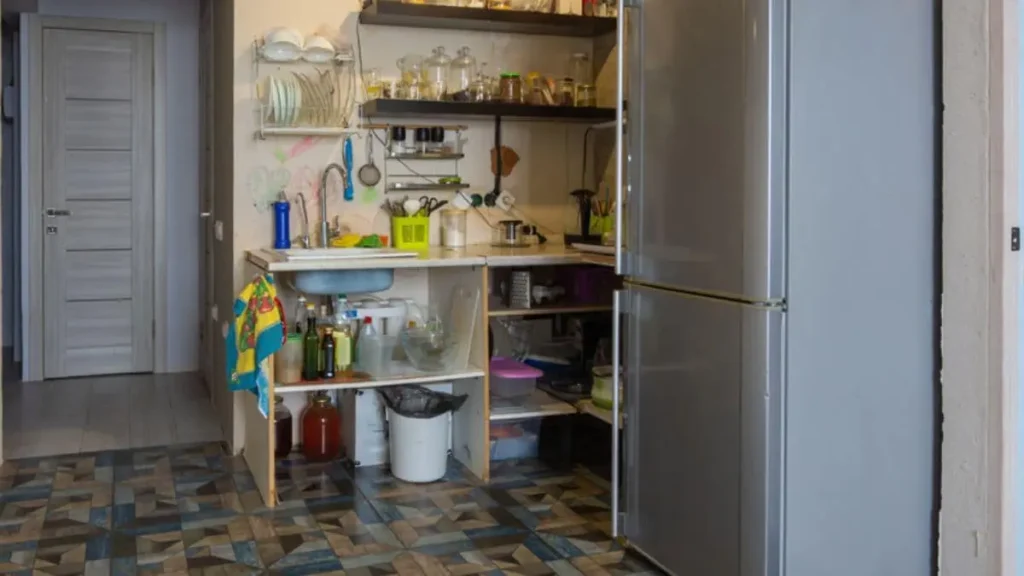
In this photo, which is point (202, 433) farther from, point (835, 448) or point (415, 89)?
point (835, 448)

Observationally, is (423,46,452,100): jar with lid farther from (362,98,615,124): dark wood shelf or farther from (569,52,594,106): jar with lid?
(569,52,594,106): jar with lid

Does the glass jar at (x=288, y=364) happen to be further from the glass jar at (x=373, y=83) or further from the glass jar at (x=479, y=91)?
the glass jar at (x=479, y=91)

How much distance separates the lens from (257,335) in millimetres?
3256

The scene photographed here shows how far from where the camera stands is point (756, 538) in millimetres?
2320

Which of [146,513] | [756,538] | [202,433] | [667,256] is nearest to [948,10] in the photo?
[667,256]

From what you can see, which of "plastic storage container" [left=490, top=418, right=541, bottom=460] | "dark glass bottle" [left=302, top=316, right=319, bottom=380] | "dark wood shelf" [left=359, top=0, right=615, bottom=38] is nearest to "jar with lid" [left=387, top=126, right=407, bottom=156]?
"dark wood shelf" [left=359, top=0, right=615, bottom=38]

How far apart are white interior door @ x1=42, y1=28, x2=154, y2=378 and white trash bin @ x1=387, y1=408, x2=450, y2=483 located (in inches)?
116

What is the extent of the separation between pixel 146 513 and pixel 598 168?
2291mm

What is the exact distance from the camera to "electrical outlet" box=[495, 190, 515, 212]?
4312 millimetres

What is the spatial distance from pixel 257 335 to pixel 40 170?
3.18 meters

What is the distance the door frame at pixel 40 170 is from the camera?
5.66 metres

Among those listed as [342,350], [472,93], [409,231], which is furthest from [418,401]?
[472,93]

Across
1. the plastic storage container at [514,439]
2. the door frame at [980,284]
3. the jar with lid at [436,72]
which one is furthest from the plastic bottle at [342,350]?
the door frame at [980,284]

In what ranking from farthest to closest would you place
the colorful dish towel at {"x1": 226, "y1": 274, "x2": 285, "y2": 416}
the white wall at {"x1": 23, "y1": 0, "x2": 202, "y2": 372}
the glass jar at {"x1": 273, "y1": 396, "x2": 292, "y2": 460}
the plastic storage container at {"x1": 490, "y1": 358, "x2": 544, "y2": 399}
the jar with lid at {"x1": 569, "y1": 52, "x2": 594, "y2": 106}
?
1. the white wall at {"x1": 23, "y1": 0, "x2": 202, "y2": 372}
2. the jar with lid at {"x1": 569, "y1": 52, "x2": 594, "y2": 106}
3. the glass jar at {"x1": 273, "y1": 396, "x2": 292, "y2": 460}
4. the plastic storage container at {"x1": 490, "y1": 358, "x2": 544, "y2": 399}
5. the colorful dish towel at {"x1": 226, "y1": 274, "x2": 285, "y2": 416}
